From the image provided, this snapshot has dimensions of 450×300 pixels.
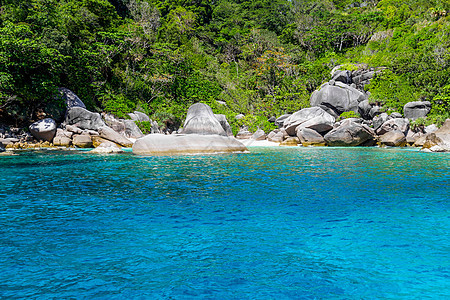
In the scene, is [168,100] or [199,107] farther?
[168,100]

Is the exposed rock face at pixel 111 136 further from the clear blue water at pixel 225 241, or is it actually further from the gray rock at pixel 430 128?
the gray rock at pixel 430 128

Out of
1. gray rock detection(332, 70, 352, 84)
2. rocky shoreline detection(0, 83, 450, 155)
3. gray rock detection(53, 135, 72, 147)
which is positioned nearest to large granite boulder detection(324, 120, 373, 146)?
rocky shoreline detection(0, 83, 450, 155)

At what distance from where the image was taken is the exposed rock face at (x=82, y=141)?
1091 inches

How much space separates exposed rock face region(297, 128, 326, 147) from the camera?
3117 centimetres

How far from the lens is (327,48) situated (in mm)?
56188

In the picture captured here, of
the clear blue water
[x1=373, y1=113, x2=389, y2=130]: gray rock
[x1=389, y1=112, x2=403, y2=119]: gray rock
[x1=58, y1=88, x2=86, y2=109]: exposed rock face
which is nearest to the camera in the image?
the clear blue water

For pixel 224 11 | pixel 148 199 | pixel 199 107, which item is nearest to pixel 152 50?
pixel 199 107

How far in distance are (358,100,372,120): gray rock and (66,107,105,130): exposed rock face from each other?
102 ft

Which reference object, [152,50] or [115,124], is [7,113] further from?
[152,50]

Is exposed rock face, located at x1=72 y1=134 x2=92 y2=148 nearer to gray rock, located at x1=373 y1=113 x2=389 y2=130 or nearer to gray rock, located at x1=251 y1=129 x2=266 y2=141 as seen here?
gray rock, located at x1=251 y1=129 x2=266 y2=141

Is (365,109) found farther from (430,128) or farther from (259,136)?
(259,136)

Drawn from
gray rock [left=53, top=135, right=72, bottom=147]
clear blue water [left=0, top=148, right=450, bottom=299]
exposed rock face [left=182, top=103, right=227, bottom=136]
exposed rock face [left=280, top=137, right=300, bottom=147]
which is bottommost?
exposed rock face [left=280, top=137, right=300, bottom=147]

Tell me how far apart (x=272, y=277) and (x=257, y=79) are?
159 ft

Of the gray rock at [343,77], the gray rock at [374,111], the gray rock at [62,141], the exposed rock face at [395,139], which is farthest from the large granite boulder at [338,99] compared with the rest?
the gray rock at [62,141]
